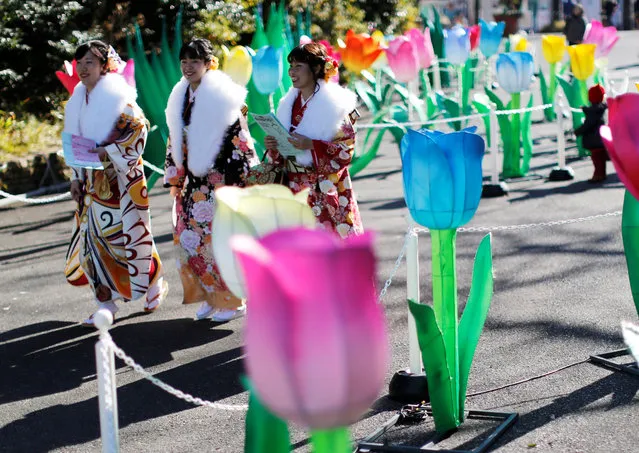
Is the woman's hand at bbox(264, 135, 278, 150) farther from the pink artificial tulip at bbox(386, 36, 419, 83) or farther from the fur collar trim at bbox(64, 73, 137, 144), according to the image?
the pink artificial tulip at bbox(386, 36, 419, 83)

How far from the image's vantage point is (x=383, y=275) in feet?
21.8

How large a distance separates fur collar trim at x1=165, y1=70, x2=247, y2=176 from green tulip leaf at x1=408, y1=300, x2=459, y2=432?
2.19 m

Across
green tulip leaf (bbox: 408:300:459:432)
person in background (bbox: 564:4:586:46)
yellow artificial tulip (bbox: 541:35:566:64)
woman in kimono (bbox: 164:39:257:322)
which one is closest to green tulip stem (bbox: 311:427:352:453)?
green tulip leaf (bbox: 408:300:459:432)

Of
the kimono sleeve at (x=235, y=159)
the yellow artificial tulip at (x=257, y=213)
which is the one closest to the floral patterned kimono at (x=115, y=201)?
the kimono sleeve at (x=235, y=159)

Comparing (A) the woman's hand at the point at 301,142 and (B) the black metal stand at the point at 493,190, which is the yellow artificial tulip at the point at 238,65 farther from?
(A) the woman's hand at the point at 301,142

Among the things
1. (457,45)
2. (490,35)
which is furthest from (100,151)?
(490,35)

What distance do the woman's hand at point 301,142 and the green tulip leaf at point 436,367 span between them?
5.39 ft

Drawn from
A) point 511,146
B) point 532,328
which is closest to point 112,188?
point 532,328

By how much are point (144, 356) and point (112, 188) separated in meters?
0.98

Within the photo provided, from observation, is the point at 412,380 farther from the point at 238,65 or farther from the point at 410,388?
the point at 238,65

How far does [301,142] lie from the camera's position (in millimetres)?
5035

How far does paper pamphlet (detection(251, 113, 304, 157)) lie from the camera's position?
4.85 m

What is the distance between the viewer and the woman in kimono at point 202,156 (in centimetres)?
546

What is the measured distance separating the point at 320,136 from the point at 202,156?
2.45 ft
